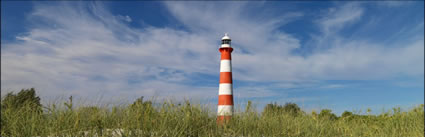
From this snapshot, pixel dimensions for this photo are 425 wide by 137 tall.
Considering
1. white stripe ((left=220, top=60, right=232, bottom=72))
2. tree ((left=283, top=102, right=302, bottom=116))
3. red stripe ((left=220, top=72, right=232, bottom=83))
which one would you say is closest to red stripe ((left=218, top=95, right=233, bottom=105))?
red stripe ((left=220, top=72, right=232, bottom=83))

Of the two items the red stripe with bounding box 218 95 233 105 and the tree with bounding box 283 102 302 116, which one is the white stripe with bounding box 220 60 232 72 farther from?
→ the tree with bounding box 283 102 302 116

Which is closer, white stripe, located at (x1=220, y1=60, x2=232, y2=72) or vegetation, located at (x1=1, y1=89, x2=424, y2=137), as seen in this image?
vegetation, located at (x1=1, y1=89, x2=424, y2=137)

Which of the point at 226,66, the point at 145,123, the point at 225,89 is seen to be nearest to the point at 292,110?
the point at 225,89

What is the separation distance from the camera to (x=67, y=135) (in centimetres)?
656

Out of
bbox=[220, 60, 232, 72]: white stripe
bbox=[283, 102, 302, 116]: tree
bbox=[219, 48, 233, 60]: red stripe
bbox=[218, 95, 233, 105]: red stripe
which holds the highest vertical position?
bbox=[219, 48, 233, 60]: red stripe

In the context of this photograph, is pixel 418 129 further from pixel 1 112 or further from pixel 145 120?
pixel 1 112

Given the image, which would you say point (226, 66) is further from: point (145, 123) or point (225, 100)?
point (145, 123)

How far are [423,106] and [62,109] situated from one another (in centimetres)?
1350

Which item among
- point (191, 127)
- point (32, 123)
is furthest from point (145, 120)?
point (32, 123)

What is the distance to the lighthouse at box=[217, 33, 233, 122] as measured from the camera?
10.5 m

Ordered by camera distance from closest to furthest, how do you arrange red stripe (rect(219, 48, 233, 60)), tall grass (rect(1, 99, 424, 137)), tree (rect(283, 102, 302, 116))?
tall grass (rect(1, 99, 424, 137))
tree (rect(283, 102, 302, 116))
red stripe (rect(219, 48, 233, 60))

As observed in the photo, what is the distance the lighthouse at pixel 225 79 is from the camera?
10500 mm

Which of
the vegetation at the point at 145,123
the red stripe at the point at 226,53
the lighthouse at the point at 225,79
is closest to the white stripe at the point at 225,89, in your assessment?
the lighthouse at the point at 225,79

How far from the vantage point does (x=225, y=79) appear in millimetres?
10922
